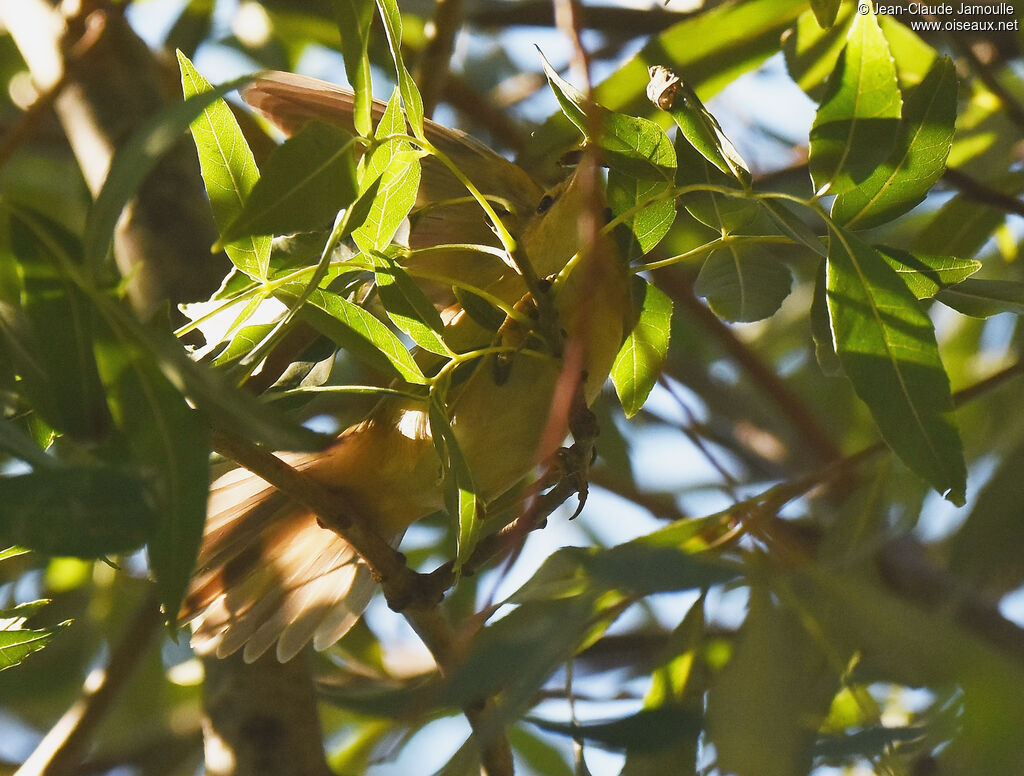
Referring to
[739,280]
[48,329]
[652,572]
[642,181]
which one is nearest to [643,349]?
[739,280]

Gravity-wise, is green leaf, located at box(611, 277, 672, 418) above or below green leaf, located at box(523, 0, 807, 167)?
below

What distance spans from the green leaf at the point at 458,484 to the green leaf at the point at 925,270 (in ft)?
1.63

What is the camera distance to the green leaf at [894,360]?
3.58 feet

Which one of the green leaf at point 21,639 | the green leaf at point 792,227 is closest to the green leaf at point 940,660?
the green leaf at point 792,227

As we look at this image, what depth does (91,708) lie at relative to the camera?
5.98 feet

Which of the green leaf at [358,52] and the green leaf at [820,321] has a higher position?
the green leaf at [358,52]

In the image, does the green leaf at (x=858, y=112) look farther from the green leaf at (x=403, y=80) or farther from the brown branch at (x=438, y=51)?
the brown branch at (x=438, y=51)

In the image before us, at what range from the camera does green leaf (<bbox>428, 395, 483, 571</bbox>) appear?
117 centimetres

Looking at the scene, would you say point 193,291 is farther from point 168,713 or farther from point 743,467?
point 743,467

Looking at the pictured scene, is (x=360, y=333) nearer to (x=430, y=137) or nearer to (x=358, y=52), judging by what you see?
(x=358, y=52)

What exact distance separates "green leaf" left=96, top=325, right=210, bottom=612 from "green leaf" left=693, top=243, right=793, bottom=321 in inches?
26.6

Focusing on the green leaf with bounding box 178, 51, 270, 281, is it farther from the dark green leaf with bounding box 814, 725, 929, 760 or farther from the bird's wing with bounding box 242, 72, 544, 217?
the dark green leaf with bounding box 814, 725, 929, 760

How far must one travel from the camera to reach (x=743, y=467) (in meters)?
2.79

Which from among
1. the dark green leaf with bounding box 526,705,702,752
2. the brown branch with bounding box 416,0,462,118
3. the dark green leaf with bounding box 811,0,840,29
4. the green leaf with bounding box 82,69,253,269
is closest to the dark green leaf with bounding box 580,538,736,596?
the dark green leaf with bounding box 526,705,702,752
